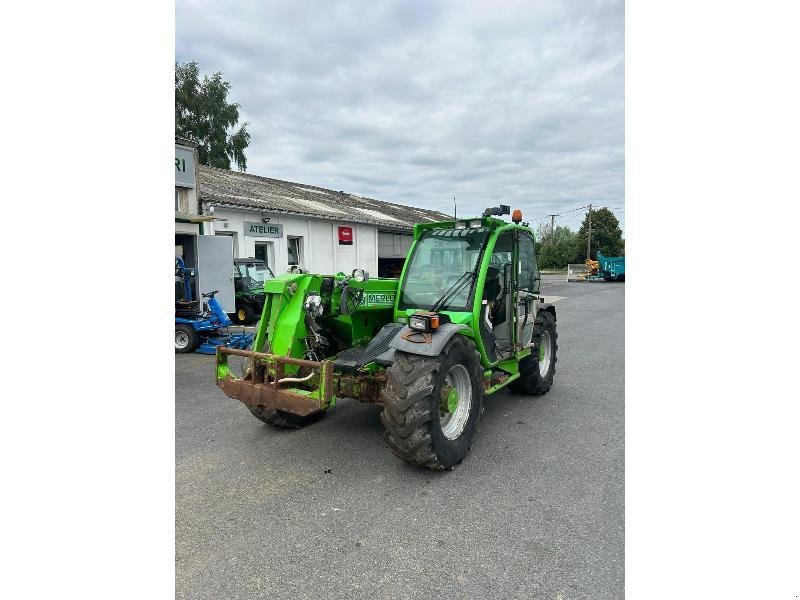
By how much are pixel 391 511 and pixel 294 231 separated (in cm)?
1416

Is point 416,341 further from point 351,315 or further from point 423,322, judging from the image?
point 351,315

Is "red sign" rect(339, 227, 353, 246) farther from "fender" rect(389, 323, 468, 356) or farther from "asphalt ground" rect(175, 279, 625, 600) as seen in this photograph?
"fender" rect(389, 323, 468, 356)

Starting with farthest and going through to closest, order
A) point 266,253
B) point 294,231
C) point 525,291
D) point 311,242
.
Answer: point 311,242 → point 294,231 → point 266,253 → point 525,291

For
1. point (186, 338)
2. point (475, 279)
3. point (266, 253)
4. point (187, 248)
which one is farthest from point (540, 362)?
point (266, 253)

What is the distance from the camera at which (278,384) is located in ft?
12.2

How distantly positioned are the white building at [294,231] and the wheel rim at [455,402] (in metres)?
9.17

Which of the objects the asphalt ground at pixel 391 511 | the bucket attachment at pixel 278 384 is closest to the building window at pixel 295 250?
the asphalt ground at pixel 391 511

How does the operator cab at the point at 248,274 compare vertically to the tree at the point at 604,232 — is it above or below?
below

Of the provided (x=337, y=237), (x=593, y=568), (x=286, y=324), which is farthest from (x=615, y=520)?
(x=337, y=237)

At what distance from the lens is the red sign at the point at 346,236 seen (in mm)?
18531

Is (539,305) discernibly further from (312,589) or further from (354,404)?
(312,589)

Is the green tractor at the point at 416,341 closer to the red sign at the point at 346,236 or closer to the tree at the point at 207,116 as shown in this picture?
the red sign at the point at 346,236

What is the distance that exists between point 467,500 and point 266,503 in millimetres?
1432

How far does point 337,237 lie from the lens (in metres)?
18.4
